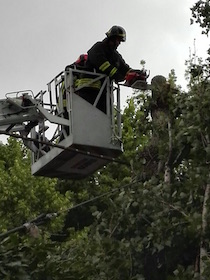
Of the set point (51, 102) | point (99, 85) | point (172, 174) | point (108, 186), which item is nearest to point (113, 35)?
point (99, 85)

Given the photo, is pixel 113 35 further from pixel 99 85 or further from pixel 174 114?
pixel 174 114

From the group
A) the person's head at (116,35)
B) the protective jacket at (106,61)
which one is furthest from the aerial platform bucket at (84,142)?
the person's head at (116,35)

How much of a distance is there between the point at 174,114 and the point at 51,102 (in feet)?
5.48

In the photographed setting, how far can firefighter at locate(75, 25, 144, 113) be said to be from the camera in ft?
29.9

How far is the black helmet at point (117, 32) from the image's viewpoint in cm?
912

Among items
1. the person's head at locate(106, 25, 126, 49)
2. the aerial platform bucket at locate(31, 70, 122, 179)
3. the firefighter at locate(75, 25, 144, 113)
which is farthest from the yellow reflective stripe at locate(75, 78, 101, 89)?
the person's head at locate(106, 25, 126, 49)

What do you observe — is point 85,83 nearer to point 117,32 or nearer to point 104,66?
point 104,66

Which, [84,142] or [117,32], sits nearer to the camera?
[84,142]

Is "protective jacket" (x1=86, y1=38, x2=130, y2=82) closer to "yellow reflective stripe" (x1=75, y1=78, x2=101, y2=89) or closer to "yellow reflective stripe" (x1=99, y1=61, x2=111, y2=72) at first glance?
"yellow reflective stripe" (x1=99, y1=61, x2=111, y2=72)

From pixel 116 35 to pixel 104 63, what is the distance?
0.35 meters

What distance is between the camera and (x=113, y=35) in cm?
914

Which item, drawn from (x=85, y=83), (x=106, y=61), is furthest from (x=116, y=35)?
(x=85, y=83)

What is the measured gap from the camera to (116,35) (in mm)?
9125

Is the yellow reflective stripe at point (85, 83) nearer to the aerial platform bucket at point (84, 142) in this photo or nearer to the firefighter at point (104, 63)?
the firefighter at point (104, 63)
